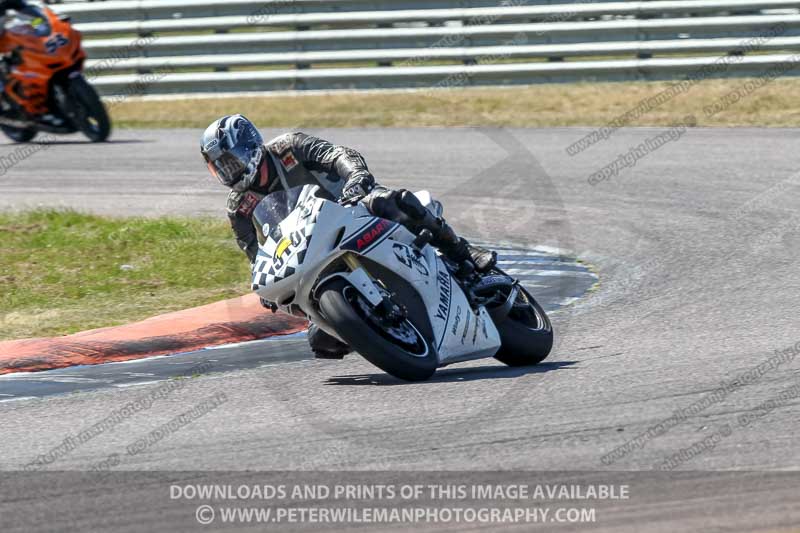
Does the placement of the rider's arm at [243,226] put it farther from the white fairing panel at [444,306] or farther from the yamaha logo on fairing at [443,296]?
the yamaha logo on fairing at [443,296]

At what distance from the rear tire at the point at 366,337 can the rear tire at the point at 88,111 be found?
32.3 ft

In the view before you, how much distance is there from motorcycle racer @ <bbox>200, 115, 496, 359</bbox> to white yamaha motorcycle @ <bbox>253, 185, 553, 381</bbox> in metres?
0.09

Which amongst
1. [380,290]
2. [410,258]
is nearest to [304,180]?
[410,258]

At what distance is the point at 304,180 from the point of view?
6957 mm

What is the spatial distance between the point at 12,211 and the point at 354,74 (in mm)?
6882

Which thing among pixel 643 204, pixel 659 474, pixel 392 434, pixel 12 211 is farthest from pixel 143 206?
pixel 659 474

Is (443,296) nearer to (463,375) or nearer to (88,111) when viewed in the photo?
(463,375)

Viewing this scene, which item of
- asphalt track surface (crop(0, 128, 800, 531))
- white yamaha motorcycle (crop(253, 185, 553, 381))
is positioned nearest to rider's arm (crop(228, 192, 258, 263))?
white yamaha motorcycle (crop(253, 185, 553, 381))

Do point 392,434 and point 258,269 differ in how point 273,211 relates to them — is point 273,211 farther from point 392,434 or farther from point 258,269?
point 392,434

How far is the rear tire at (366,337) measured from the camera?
6027 mm

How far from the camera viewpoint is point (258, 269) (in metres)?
6.30

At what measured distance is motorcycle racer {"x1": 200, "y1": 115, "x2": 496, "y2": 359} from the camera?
653 centimetres

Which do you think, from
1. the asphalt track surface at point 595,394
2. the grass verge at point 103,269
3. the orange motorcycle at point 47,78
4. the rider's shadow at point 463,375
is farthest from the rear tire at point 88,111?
the rider's shadow at point 463,375

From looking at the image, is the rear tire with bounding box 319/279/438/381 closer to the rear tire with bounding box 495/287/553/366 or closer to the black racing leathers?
the rear tire with bounding box 495/287/553/366
